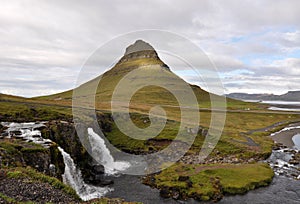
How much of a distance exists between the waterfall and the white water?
35.1 feet

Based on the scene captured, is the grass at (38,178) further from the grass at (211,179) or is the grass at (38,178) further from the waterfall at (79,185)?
the grass at (211,179)

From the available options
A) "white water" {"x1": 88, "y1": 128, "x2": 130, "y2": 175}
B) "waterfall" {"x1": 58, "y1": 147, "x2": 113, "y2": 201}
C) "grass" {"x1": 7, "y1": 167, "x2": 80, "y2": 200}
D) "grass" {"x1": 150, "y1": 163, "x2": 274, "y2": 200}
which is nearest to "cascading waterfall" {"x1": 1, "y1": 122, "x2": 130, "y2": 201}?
"waterfall" {"x1": 58, "y1": 147, "x2": 113, "y2": 201}

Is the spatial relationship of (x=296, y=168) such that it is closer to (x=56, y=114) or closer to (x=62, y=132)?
(x=62, y=132)

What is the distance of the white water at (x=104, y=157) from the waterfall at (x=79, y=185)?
35.1 feet

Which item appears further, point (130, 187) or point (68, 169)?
point (130, 187)

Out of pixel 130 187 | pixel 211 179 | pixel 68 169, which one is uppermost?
pixel 68 169

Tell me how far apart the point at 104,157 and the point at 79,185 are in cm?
1882

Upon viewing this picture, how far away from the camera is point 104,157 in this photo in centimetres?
6231

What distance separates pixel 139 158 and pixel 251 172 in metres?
27.7

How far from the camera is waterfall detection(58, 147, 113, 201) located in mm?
41109

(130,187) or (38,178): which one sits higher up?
(38,178)

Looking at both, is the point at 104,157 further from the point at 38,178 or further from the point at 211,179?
the point at 38,178

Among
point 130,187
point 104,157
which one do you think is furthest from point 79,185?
point 104,157

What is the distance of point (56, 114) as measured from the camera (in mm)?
68500
